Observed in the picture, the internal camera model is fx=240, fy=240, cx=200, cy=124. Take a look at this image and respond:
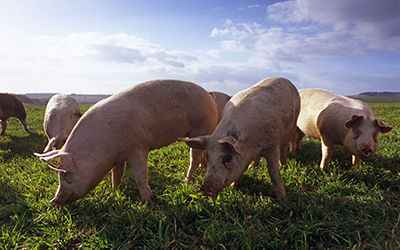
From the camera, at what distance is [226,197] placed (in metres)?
3.26

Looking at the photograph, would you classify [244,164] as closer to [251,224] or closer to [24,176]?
[251,224]

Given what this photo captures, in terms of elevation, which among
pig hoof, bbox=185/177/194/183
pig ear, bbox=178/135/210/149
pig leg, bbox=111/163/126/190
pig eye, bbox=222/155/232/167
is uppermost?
pig ear, bbox=178/135/210/149

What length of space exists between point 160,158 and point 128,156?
2208mm

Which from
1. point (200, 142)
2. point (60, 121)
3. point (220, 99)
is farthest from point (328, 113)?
point (60, 121)

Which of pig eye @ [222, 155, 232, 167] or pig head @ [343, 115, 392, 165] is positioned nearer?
pig eye @ [222, 155, 232, 167]

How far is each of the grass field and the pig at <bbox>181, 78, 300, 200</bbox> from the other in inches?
15.9

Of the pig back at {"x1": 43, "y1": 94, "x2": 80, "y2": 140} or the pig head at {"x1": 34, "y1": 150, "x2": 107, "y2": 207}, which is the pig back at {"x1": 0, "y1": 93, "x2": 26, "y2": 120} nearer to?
the pig back at {"x1": 43, "y1": 94, "x2": 80, "y2": 140}

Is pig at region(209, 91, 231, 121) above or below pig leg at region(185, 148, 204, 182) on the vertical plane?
above

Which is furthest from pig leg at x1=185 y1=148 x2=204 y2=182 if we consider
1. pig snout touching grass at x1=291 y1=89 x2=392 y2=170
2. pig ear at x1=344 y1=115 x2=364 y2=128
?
pig ear at x1=344 y1=115 x2=364 y2=128

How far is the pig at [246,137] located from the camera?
2.84m

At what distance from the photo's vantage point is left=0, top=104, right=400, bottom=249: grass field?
250cm

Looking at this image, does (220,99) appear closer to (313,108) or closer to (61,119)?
(313,108)

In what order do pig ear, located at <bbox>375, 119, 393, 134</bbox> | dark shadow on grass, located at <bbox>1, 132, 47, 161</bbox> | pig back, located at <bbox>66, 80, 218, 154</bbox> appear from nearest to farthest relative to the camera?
pig back, located at <bbox>66, 80, 218, 154</bbox>
pig ear, located at <bbox>375, 119, 393, 134</bbox>
dark shadow on grass, located at <bbox>1, 132, 47, 161</bbox>

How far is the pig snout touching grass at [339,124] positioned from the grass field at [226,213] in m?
0.46
